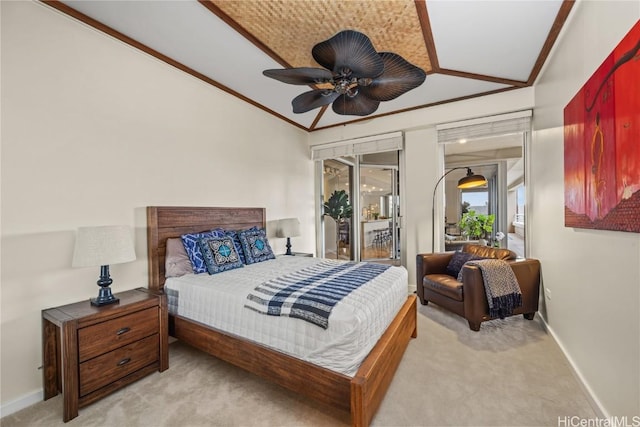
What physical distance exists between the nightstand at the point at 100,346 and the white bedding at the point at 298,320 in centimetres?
30

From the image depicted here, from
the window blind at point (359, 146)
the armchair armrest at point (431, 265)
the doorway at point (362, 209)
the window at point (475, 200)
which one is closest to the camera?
the armchair armrest at point (431, 265)

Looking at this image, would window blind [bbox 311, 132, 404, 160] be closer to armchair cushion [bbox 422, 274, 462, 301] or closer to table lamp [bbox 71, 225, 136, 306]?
armchair cushion [bbox 422, 274, 462, 301]

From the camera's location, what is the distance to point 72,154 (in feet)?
6.91

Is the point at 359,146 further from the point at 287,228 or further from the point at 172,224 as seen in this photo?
the point at 172,224

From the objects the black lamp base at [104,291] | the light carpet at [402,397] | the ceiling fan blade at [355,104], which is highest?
the ceiling fan blade at [355,104]

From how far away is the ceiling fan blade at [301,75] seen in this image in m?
1.94

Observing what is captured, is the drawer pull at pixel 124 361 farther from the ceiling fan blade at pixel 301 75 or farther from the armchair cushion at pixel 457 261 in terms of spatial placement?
the armchair cushion at pixel 457 261

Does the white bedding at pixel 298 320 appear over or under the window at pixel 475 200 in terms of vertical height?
under

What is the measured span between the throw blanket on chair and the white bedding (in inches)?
36.9

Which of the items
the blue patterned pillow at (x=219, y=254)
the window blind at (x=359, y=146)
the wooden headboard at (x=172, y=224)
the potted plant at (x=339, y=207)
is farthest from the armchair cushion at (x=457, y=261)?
the wooden headboard at (x=172, y=224)

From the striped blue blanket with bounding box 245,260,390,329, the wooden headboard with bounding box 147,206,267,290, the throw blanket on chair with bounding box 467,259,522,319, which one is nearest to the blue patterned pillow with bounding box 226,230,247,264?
the wooden headboard with bounding box 147,206,267,290

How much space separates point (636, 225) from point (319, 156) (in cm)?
431

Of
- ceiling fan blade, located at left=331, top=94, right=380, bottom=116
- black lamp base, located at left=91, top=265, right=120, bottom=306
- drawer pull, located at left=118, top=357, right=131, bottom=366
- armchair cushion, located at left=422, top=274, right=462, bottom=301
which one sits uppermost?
ceiling fan blade, located at left=331, top=94, right=380, bottom=116

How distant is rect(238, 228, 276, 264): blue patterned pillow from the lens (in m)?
3.06
